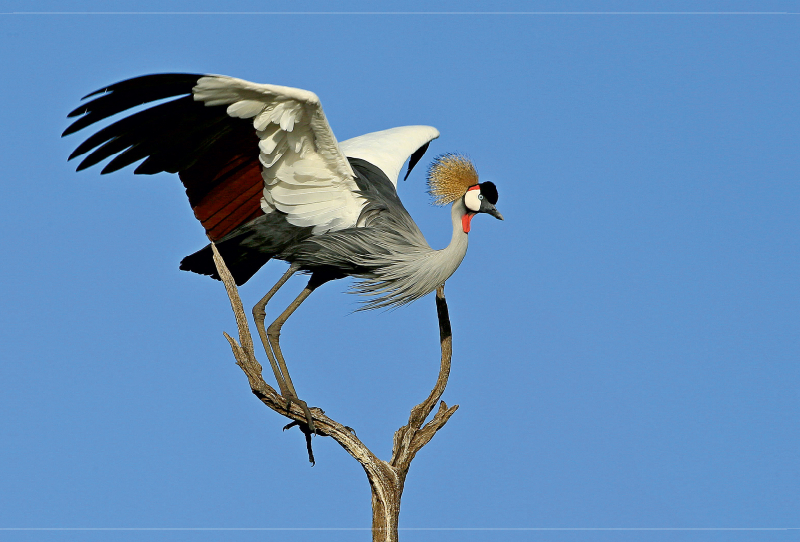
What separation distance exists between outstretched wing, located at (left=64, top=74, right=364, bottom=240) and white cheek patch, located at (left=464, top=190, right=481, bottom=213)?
2.17 feet

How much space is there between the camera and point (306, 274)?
5.98m

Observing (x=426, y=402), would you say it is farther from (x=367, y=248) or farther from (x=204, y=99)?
(x=204, y=99)

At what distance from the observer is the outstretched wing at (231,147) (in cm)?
501

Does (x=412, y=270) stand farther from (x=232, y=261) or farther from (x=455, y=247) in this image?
(x=232, y=261)

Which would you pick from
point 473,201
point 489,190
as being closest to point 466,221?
point 473,201

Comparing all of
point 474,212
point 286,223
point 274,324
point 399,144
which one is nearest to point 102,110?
point 286,223

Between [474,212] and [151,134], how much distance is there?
197cm

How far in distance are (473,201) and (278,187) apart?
119cm

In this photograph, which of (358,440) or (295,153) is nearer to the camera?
(295,153)

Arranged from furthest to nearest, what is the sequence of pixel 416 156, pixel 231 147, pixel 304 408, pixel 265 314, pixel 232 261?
1. pixel 416 156
2. pixel 232 261
3. pixel 265 314
4. pixel 304 408
5. pixel 231 147

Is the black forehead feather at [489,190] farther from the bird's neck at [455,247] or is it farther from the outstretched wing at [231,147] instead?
A: the outstretched wing at [231,147]

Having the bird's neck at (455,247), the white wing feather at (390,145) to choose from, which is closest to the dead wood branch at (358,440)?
the bird's neck at (455,247)

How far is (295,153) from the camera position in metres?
5.51

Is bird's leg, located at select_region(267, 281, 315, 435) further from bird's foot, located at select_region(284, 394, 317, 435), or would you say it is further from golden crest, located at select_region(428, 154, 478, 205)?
golden crest, located at select_region(428, 154, 478, 205)
